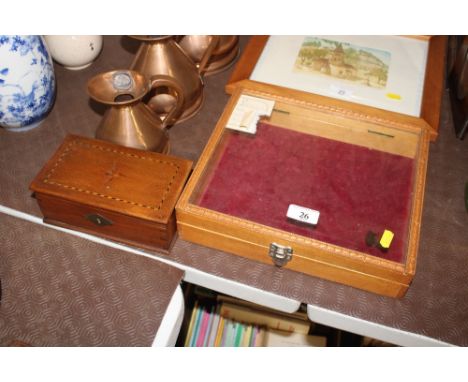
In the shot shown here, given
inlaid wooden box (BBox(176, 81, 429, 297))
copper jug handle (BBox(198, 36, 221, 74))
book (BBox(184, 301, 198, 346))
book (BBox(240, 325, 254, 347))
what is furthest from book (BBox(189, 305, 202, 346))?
copper jug handle (BBox(198, 36, 221, 74))

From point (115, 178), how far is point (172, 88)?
26cm

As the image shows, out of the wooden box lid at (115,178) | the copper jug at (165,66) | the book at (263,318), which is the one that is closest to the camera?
the wooden box lid at (115,178)

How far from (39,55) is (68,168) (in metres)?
0.27

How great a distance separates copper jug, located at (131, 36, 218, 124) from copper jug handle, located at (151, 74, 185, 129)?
0.06 ft

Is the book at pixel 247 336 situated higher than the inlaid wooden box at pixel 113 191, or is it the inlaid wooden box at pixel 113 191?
the inlaid wooden box at pixel 113 191

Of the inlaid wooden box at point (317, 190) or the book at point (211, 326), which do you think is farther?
the book at point (211, 326)

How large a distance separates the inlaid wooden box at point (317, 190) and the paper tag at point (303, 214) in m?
0.01

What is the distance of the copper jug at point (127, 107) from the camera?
0.90 m

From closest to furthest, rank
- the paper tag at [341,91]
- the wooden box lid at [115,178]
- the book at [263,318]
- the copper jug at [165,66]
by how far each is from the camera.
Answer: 1. the wooden box lid at [115,178]
2. the copper jug at [165,66]
3. the paper tag at [341,91]
4. the book at [263,318]

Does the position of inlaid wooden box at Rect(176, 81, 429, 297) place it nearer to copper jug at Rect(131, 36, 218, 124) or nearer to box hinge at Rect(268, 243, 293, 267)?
box hinge at Rect(268, 243, 293, 267)

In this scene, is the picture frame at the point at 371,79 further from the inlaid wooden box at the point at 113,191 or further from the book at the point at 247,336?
the book at the point at 247,336

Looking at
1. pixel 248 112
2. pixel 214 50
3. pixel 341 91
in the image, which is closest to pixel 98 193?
pixel 248 112

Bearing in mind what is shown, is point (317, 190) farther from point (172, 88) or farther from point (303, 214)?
point (172, 88)

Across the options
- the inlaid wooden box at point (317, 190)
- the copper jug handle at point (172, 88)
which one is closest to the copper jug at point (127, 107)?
the copper jug handle at point (172, 88)
